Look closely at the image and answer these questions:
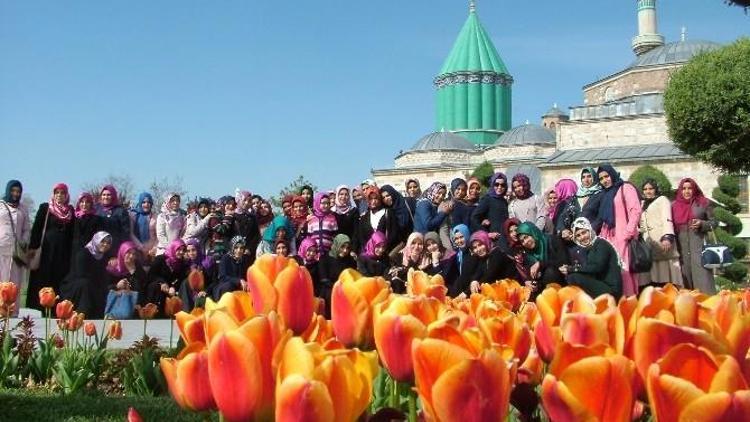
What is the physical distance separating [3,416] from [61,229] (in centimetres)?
541

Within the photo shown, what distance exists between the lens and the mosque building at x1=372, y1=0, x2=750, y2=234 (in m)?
42.0

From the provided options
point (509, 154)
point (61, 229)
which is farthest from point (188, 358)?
point (509, 154)

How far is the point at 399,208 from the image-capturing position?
8844 millimetres

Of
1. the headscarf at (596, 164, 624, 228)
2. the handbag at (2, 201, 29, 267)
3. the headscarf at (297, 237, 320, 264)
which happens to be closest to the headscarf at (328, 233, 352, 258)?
the headscarf at (297, 237, 320, 264)

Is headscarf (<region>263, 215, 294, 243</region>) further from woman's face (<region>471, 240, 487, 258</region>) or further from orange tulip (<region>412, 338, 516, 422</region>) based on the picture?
orange tulip (<region>412, 338, 516, 422</region>)

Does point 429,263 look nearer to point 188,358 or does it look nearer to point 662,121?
point 188,358

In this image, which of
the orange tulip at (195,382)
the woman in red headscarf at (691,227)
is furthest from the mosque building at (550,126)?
the orange tulip at (195,382)

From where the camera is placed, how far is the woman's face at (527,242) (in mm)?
7391

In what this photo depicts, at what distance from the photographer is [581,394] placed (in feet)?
3.22

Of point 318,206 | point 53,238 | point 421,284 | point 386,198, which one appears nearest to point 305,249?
point 318,206

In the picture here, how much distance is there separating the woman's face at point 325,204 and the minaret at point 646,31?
49.3 metres

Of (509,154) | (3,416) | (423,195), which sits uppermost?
(509,154)

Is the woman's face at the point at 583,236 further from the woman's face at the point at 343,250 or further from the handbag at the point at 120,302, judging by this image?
the handbag at the point at 120,302

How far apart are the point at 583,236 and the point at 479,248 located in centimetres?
85
